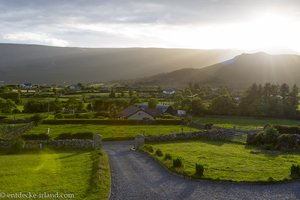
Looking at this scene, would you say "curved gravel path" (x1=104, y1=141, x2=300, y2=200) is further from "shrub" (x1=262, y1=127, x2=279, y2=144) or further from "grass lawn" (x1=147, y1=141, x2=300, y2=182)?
"shrub" (x1=262, y1=127, x2=279, y2=144)

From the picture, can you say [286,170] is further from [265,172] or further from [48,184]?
[48,184]

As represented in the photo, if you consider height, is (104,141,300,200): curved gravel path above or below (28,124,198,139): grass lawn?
above

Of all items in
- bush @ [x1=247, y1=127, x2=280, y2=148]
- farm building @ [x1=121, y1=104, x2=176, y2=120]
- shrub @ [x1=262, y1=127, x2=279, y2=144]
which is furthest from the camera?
farm building @ [x1=121, y1=104, x2=176, y2=120]

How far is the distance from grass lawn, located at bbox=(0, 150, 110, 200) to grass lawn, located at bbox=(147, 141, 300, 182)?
20.2 feet

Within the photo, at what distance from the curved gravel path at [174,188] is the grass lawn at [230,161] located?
4.02 ft

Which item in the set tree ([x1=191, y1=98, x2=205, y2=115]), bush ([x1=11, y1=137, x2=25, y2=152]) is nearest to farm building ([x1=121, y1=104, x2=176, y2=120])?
tree ([x1=191, y1=98, x2=205, y2=115])

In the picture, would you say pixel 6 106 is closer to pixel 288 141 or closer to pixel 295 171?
pixel 288 141

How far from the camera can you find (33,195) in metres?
22.0

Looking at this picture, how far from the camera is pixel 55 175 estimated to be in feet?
88.0

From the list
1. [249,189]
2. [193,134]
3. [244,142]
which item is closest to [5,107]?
[193,134]

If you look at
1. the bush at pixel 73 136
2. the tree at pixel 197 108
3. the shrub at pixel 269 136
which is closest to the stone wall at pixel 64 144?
the bush at pixel 73 136

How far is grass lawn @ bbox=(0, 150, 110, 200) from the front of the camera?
22972 millimetres

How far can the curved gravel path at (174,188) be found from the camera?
23.2 m

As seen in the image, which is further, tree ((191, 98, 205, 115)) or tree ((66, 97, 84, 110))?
tree ((191, 98, 205, 115))
